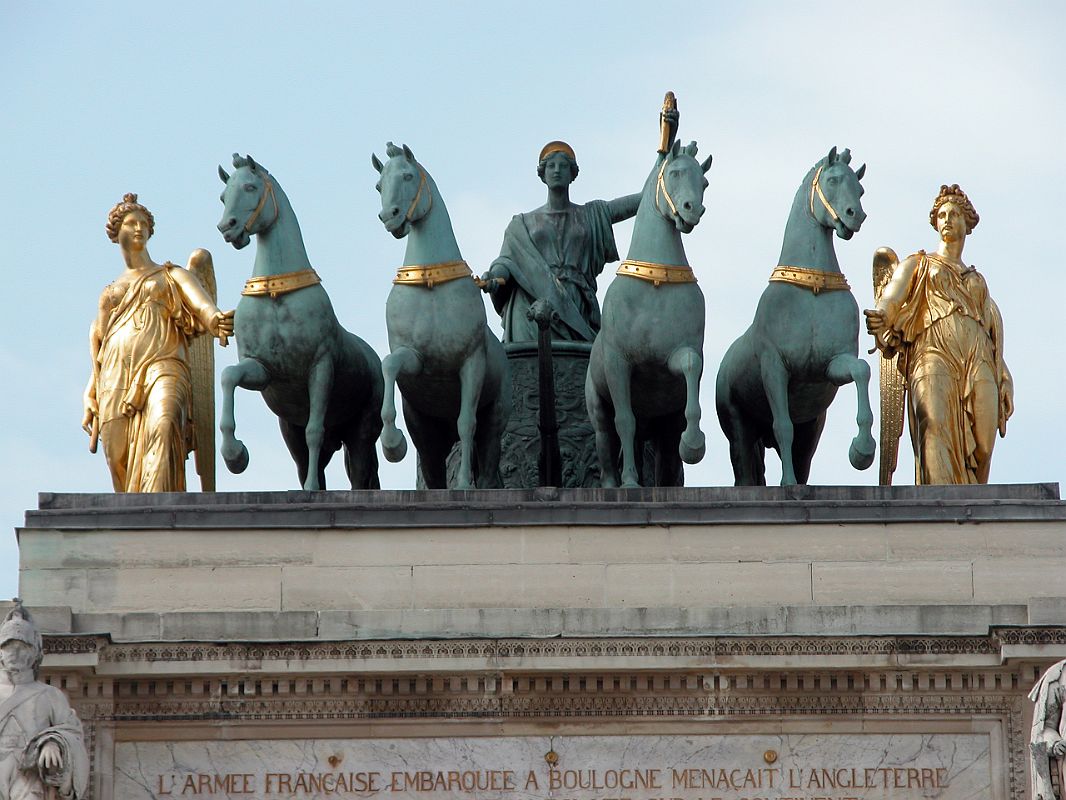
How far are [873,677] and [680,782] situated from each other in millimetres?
1719

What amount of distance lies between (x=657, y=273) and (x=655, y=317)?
0.37 meters

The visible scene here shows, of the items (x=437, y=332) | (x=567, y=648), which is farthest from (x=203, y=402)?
(x=567, y=648)

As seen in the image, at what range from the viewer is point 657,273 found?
37.8m

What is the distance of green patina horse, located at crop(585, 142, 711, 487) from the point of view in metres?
37.5

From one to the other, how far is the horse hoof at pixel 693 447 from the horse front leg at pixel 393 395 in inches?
90.4

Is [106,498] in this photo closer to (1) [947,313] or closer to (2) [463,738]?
(2) [463,738]

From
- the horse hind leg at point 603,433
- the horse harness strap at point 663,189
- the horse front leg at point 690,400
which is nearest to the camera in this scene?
the horse front leg at point 690,400

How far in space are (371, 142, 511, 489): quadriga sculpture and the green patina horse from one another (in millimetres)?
985

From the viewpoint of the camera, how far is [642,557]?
36.2 meters

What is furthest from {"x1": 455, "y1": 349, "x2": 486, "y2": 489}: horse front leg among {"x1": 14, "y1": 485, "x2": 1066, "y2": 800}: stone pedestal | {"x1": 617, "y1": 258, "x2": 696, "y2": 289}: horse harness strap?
{"x1": 14, "y1": 485, "x2": 1066, "y2": 800}: stone pedestal

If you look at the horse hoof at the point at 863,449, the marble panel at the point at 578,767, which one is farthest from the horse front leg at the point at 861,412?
the marble panel at the point at 578,767

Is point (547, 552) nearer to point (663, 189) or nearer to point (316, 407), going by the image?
point (316, 407)

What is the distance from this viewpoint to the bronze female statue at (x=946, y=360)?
38250 millimetres

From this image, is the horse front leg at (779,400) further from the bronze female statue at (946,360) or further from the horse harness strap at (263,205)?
the horse harness strap at (263,205)
